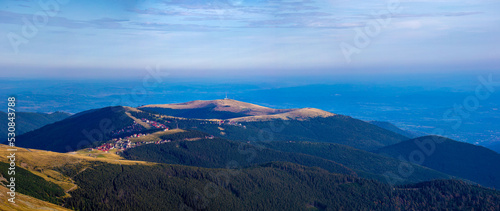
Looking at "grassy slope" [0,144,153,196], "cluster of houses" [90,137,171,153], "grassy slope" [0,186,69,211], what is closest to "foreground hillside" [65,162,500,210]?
"grassy slope" [0,144,153,196]

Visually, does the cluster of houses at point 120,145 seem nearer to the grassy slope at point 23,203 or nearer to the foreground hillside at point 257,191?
the foreground hillside at point 257,191

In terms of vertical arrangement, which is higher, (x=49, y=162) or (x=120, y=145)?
(x=120, y=145)

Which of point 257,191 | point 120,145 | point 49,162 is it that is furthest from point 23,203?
point 120,145

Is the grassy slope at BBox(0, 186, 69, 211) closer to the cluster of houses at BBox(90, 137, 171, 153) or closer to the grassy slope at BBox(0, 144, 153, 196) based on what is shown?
the grassy slope at BBox(0, 144, 153, 196)

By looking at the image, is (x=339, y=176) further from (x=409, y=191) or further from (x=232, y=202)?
(x=232, y=202)

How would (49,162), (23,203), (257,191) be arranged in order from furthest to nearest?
1. (257,191)
2. (49,162)
3. (23,203)

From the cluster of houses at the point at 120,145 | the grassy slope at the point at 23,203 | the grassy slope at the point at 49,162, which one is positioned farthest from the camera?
the cluster of houses at the point at 120,145

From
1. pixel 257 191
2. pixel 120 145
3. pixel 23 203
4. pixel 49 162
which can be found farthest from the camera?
pixel 120 145

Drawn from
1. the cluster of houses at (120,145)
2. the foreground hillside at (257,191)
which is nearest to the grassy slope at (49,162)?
the foreground hillside at (257,191)

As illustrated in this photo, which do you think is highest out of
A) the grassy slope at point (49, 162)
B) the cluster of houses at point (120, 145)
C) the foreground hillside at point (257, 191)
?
the cluster of houses at point (120, 145)

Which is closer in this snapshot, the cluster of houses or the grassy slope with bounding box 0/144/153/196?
the grassy slope with bounding box 0/144/153/196

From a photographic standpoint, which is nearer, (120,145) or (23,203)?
(23,203)

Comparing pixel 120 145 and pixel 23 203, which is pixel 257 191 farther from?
pixel 23 203
